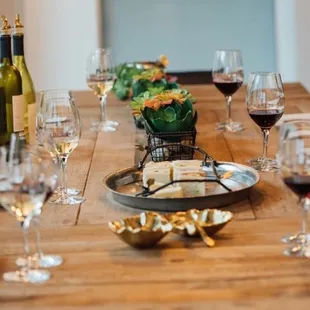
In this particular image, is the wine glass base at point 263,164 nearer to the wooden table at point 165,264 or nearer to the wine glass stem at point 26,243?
the wooden table at point 165,264

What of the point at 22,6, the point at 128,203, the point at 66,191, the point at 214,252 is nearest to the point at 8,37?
the point at 66,191

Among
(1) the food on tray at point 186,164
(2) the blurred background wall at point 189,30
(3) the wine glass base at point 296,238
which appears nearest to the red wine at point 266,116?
(1) the food on tray at point 186,164

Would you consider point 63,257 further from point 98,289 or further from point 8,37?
point 8,37

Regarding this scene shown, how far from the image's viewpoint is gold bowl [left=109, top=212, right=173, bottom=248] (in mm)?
1234

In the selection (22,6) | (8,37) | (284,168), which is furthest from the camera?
(22,6)

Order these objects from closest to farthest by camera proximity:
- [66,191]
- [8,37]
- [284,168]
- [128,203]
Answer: [284,168] < [128,203] < [66,191] < [8,37]

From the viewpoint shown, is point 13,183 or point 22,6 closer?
point 13,183

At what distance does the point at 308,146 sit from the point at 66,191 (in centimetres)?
58

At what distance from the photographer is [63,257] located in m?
1.24

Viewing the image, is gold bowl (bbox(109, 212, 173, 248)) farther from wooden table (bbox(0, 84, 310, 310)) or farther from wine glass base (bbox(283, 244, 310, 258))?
wine glass base (bbox(283, 244, 310, 258))

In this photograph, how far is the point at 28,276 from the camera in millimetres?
1159

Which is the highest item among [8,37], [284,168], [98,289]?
[8,37]

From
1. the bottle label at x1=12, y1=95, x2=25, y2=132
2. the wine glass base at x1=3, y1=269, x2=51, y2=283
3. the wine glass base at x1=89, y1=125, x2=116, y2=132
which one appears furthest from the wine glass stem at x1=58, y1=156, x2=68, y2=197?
the wine glass base at x1=89, y1=125, x2=116, y2=132

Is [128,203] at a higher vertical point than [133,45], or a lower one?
lower
